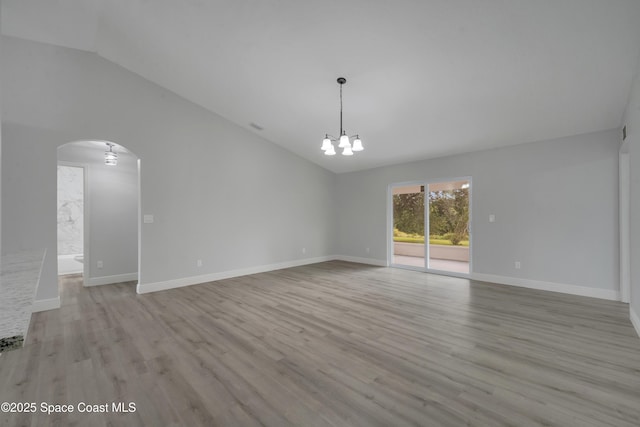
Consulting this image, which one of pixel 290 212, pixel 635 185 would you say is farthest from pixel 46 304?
pixel 635 185

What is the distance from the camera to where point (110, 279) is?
549cm

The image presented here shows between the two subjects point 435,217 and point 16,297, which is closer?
point 16,297

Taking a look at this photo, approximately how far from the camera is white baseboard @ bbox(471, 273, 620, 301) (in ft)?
14.2

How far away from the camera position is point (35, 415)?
1.87 metres

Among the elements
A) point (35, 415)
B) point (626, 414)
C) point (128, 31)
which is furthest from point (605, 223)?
point (128, 31)

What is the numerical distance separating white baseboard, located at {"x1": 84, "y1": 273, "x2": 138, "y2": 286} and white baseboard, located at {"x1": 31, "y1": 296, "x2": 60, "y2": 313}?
1.33m

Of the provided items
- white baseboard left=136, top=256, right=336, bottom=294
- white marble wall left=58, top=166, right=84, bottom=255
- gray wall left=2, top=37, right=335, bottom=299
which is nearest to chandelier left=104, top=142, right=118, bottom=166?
gray wall left=2, top=37, right=335, bottom=299

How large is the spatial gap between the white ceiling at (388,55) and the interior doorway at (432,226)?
134 centimetres

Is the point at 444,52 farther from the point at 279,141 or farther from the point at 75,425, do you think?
the point at 75,425

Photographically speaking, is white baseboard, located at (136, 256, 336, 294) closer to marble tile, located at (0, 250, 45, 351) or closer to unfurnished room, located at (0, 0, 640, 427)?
unfurnished room, located at (0, 0, 640, 427)

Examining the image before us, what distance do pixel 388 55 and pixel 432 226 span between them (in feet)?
13.5

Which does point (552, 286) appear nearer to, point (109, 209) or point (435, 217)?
point (435, 217)

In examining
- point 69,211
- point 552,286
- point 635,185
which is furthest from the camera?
point 69,211

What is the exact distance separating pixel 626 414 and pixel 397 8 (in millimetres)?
3733
